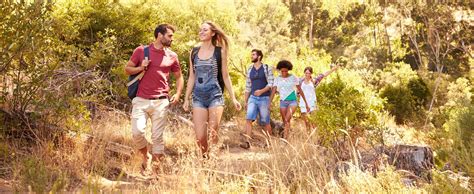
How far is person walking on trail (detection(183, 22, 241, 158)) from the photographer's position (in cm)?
634

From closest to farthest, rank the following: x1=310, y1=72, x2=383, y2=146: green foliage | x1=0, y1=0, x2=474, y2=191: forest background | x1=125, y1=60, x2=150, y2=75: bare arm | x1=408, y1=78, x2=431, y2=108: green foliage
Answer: x1=0, y1=0, x2=474, y2=191: forest background → x1=125, y1=60, x2=150, y2=75: bare arm → x1=310, y1=72, x2=383, y2=146: green foliage → x1=408, y1=78, x2=431, y2=108: green foliage

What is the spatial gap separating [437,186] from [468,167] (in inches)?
10.2

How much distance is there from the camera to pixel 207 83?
6.35 m

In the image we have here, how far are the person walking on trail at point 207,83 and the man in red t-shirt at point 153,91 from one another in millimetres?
308

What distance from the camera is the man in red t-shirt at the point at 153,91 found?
631cm

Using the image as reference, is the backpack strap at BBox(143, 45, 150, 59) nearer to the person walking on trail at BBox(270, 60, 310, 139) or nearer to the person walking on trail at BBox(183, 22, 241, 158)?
the person walking on trail at BBox(183, 22, 241, 158)

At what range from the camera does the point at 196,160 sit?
5.59 meters

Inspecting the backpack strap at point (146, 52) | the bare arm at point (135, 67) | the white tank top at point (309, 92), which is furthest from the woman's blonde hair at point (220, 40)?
the white tank top at point (309, 92)

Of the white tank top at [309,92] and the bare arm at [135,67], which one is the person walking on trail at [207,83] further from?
the white tank top at [309,92]

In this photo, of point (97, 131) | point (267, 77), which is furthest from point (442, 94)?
point (97, 131)

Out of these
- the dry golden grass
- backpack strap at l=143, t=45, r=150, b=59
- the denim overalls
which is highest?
backpack strap at l=143, t=45, r=150, b=59

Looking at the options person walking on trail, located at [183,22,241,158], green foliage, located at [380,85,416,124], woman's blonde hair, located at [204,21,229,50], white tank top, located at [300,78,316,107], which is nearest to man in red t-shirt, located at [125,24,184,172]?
person walking on trail, located at [183,22,241,158]

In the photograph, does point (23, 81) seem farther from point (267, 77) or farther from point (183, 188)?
point (267, 77)

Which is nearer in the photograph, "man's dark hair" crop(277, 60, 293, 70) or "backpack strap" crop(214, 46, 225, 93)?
"backpack strap" crop(214, 46, 225, 93)
